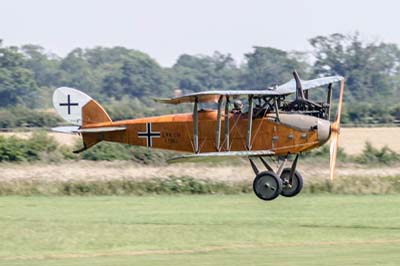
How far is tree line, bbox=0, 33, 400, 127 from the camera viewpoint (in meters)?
99.4

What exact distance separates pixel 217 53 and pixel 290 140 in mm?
128199

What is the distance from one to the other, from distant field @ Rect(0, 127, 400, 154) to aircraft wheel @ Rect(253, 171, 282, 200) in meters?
19.8

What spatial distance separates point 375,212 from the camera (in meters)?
26.5

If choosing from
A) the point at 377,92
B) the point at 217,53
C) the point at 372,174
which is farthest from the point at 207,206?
the point at 217,53

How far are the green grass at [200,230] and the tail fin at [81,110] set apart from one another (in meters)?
1.75

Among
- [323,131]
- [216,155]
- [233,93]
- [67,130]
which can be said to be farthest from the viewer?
[67,130]

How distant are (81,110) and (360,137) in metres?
25.2

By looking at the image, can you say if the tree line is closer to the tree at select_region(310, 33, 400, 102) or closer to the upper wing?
the tree at select_region(310, 33, 400, 102)

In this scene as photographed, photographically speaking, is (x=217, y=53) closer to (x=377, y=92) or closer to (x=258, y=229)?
(x=377, y=92)

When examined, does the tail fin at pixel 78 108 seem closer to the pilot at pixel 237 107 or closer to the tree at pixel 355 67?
the pilot at pixel 237 107

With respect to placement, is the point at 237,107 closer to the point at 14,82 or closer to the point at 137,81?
the point at 14,82

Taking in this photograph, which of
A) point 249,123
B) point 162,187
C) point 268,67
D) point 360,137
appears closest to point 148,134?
point 249,123

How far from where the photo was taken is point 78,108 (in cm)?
2850

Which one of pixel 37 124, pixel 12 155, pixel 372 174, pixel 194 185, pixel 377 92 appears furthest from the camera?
pixel 377 92
